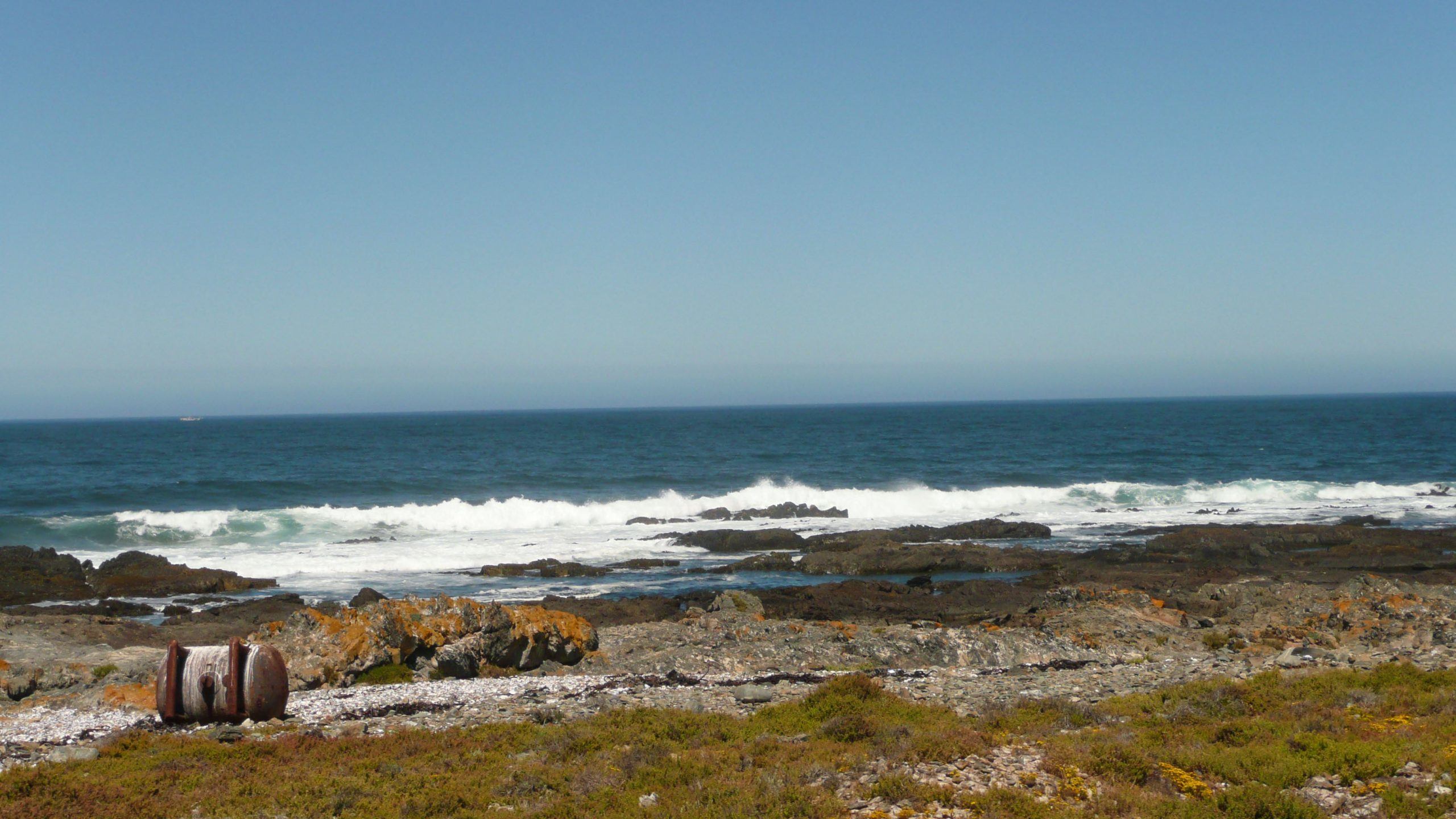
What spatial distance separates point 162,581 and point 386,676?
18790 mm

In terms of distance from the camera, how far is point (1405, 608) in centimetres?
1934

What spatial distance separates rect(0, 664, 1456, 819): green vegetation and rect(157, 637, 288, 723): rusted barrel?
2.60 ft

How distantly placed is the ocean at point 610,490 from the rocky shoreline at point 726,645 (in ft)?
23.7

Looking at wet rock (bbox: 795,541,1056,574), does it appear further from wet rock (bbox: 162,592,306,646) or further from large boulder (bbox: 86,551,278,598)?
large boulder (bbox: 86,551,278,598)

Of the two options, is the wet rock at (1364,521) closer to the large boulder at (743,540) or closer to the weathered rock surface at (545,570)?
the large boulder at (743,540)

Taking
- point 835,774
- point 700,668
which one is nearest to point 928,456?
point 700,668

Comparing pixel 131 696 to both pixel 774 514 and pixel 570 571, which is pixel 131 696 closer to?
pixel 570 571

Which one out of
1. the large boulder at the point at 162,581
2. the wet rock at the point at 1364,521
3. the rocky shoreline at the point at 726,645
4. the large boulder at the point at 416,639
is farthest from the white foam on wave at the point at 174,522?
the wet rock at the point at 1364,521

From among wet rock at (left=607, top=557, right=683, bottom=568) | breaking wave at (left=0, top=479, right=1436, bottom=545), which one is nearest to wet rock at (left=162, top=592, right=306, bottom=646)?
wet rock at (left=607, top=557, right=683, bottom=568)

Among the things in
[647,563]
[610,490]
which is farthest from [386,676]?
[610,490]

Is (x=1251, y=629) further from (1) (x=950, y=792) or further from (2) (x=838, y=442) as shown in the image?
(2) (x=838, y=442)

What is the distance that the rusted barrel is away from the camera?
11961 millimetres

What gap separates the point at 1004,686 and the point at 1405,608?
11261 mm

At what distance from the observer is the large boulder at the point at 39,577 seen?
27.8 metres
